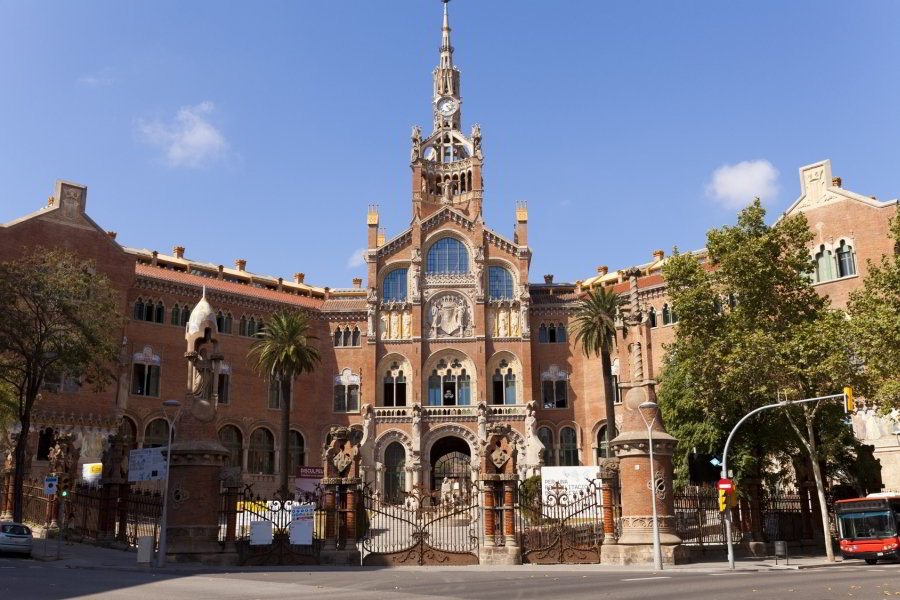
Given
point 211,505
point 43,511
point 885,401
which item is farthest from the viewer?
point 43,511

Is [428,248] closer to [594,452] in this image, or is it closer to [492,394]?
[492,394]

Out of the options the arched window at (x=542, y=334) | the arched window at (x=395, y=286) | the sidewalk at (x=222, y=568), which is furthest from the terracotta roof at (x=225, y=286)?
the sidewalk at (x=222, y=568)

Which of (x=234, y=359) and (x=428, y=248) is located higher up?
(x=428, y=248)

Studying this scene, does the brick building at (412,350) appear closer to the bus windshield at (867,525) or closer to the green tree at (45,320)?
the green tree at (45,320)

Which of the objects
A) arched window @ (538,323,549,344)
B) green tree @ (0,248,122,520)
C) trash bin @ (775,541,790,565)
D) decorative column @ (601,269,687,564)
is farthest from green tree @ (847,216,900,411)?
arched window @ (538,323,549,344)

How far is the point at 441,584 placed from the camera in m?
19.3

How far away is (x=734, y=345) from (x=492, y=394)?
2734 cm

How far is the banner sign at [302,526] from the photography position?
1049 inches

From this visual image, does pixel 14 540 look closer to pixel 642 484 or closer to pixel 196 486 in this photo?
pixel 196 486

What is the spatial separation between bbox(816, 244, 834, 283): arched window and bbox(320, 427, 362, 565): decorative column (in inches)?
1316

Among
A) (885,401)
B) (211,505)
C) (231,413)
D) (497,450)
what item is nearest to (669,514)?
(497,450)

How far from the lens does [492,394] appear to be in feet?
194

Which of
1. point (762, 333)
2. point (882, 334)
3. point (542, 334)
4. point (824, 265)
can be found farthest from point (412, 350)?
point (882, 334)

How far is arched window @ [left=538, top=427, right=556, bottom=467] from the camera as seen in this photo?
194ft
